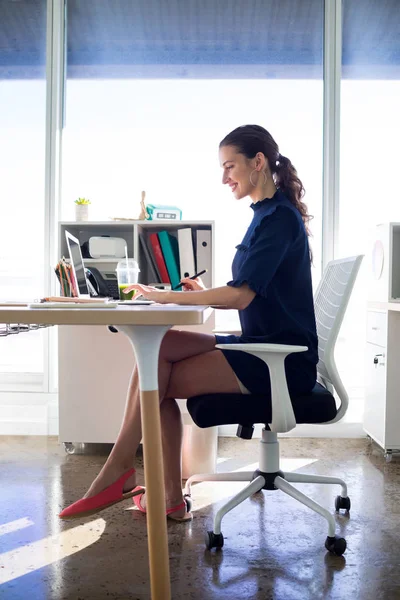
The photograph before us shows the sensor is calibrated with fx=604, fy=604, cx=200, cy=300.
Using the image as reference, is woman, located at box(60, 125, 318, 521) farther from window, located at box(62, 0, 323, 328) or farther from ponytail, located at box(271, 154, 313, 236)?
window, located at box(62, 0, 323, 328)

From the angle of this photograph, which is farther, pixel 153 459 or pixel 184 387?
pixel 184 387

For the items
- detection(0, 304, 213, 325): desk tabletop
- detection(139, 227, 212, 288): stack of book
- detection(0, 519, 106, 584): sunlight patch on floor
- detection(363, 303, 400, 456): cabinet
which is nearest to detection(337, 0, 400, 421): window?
detection(363, 303, 400, 456): cabinet

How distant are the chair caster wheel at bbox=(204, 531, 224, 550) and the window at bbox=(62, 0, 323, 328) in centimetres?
188

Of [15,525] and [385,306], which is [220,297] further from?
[385,306]

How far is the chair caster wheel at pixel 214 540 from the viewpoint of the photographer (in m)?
1.80

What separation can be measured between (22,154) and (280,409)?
2.59m

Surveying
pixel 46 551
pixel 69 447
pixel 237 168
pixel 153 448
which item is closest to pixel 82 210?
pixel 69 447

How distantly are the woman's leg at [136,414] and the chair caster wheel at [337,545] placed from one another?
57 cm

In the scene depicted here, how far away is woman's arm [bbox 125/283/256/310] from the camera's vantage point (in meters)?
1.65

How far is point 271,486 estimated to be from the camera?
1976 mm

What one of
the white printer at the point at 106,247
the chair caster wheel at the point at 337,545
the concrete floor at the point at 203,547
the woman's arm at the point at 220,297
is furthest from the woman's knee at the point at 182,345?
the white printer at the point at 106,247

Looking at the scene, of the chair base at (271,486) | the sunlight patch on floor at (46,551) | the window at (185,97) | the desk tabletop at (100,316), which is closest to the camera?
the desk tabletop at (100,316)

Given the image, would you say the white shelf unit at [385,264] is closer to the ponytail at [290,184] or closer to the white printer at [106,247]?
the ponytail at [290,184]

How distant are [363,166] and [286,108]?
57 cm
